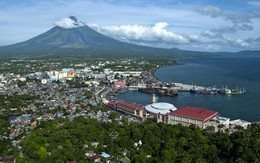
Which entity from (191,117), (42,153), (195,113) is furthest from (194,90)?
(42,153)

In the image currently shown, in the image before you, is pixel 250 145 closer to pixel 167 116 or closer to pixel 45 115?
pixel 167 116

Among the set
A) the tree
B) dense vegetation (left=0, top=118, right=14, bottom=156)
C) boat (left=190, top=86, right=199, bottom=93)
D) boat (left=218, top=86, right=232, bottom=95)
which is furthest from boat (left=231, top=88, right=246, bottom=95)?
the tree

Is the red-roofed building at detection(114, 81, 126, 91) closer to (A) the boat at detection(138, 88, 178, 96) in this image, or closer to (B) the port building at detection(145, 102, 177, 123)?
(A) the boat at detection(138, 88, 178, 96)

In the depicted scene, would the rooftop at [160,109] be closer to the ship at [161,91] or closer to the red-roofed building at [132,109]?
the red-roofed building at [132,109]

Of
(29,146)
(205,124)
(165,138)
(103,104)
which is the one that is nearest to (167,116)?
(205,124)

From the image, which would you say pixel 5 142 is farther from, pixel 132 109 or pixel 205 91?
pixel 205 91

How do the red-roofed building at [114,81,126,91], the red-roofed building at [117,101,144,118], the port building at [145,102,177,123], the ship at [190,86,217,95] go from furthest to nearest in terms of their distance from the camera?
the red-roofed building at [114,81,126,91]
the ship at [190,86,217,95]
the red-roofed building at [117,101,144,118]
the port building at [145,102,177,123]
